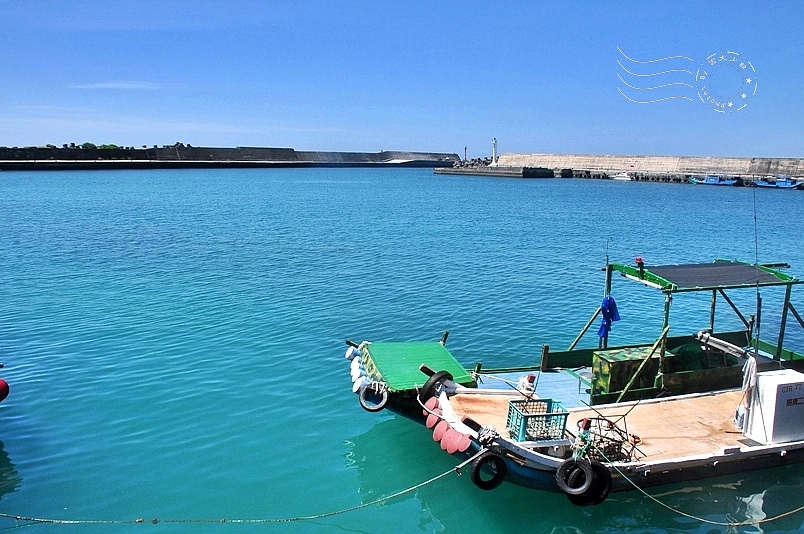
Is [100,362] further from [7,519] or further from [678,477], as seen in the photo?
[678,477]

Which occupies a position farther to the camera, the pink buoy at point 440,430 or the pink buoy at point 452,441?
the pink buoy at point 440,430

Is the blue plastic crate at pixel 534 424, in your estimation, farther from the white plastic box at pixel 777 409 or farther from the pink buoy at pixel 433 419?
the white plastic box at pixel 777 409

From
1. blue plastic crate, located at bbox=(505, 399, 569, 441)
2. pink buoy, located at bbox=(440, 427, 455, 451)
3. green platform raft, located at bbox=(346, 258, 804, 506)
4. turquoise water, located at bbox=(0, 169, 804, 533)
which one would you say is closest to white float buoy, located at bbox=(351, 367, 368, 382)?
green platform raft, located at bbox=(346, 258, 804, 506)

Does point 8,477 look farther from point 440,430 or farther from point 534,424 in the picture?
point 534,424

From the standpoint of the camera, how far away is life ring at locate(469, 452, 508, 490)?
10.8 m

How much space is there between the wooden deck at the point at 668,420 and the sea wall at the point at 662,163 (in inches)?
4058

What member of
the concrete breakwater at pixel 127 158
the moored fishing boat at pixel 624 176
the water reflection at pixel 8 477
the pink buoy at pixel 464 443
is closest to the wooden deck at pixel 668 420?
the pink buoy at pixel 464 443

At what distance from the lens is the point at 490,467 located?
11188 mm

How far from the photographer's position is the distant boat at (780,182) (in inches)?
4038

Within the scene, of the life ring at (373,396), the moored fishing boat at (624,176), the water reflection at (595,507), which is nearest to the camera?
the water reflection at (595,507)

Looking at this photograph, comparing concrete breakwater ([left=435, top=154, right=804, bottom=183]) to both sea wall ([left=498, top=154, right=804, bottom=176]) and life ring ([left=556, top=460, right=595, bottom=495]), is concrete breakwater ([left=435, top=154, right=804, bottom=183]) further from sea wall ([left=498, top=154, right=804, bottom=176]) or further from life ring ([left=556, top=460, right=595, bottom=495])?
life ring ([left=556, top=460, right=595, bottom=495])

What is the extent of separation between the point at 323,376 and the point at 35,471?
7.57m

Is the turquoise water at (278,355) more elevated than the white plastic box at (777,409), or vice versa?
the white plastic box at (777,409)

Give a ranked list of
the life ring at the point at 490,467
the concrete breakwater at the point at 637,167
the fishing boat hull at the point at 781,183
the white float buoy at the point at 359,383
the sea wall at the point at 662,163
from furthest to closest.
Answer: the concrete breakwater at the point at 637,167
the sea wall at the point at 662,163
the fishing boat hull at the point at 781,183
the white float buoy at the point at 359,383
the life ring at the point at 490,467
